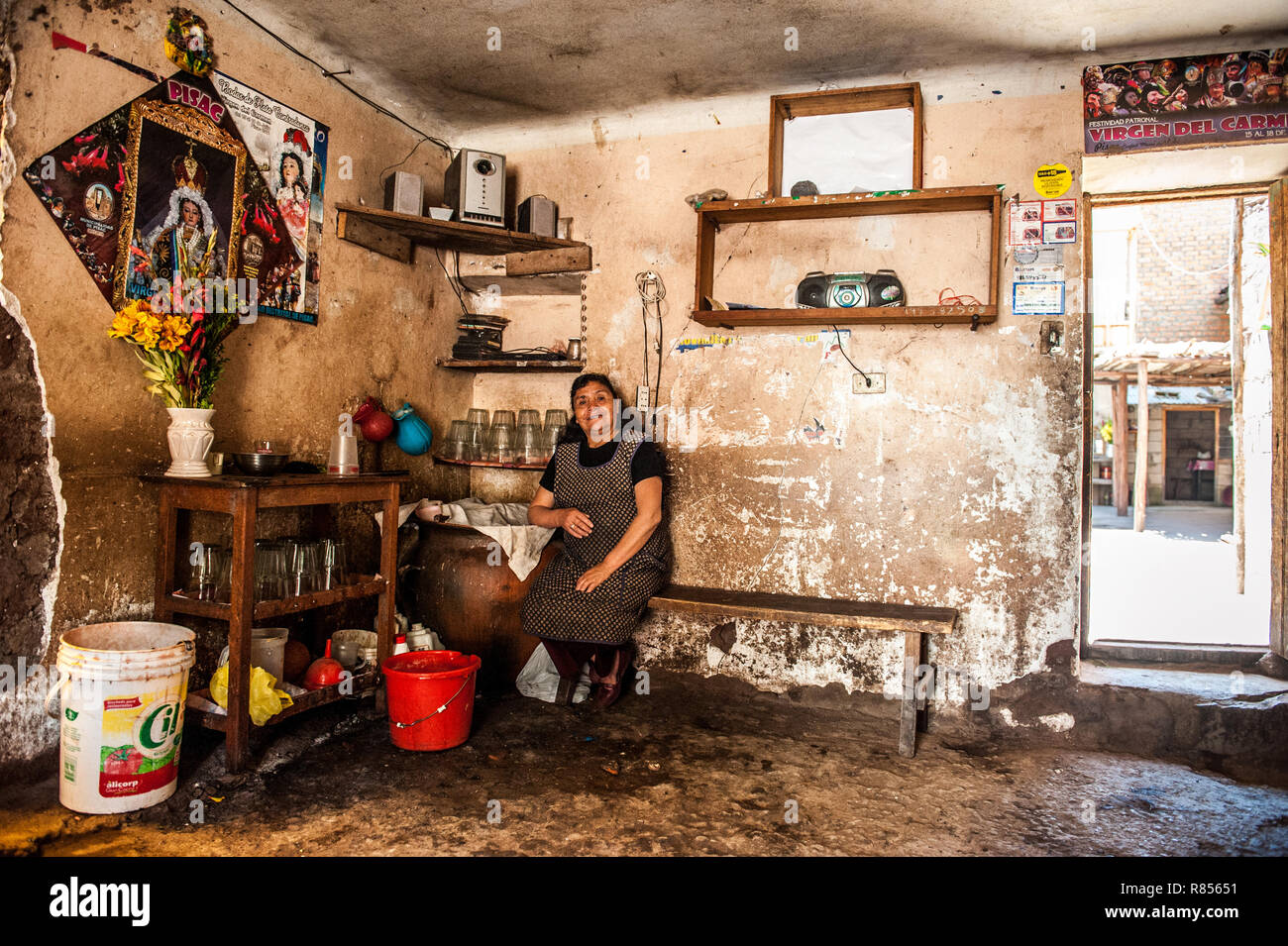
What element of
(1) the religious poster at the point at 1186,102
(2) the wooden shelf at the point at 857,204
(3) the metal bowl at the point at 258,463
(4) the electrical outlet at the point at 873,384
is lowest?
(3) the metal bowl at the point at 258,463

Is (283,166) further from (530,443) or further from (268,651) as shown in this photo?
(268,651)

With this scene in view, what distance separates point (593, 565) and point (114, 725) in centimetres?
190

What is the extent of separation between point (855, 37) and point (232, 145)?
2.65 m

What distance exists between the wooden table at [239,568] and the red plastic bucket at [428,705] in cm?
32

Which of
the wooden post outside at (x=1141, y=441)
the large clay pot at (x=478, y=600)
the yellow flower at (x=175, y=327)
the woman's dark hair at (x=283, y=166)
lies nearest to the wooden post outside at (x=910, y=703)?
the large clay pot at (x=478, y=600)

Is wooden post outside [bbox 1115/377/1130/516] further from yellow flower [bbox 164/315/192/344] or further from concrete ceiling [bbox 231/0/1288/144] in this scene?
yellow flower [bbox 164/315/192/344]

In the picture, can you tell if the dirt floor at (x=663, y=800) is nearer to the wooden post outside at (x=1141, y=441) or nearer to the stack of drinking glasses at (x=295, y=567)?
the stack of drinking glasses at (x=295, y=567)

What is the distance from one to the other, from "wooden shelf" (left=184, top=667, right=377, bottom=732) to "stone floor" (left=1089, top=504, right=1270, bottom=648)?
357 cm

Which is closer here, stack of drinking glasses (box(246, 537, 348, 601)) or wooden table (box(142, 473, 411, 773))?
wooden table (box(142, 473, 411, 773))

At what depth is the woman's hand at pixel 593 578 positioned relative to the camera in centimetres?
336

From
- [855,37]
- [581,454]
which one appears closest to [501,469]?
[581,454]

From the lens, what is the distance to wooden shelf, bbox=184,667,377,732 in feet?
8.54

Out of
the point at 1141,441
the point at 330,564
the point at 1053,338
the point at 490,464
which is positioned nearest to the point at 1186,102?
the point at 1053,338

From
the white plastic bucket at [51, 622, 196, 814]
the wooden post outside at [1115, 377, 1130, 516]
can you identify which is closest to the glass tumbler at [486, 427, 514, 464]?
the white plastic bucket at [51, 622, 196, 814]
